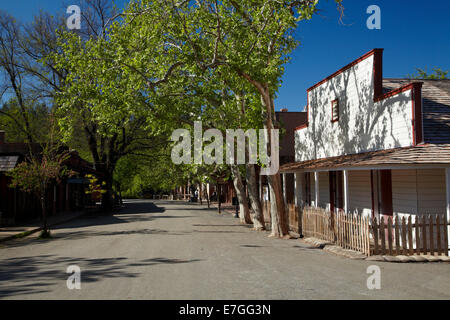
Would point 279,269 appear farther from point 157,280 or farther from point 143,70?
point 143,70

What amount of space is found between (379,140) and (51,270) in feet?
38.6

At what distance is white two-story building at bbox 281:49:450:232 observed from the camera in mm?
12594

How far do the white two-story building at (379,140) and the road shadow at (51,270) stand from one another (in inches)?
287

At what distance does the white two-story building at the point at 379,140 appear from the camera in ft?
41.3

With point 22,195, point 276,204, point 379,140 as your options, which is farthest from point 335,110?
point 22,195

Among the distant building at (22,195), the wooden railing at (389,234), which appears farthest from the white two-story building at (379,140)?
the distant building at (22,195)

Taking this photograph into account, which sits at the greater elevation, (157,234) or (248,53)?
(248,53)

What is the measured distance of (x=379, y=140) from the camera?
14.9 meters

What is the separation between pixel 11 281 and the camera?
859cm

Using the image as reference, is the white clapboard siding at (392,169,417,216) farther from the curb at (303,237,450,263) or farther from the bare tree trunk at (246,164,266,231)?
the bare tree trunk at (246,164,266,231)

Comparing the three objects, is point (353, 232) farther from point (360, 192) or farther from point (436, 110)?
point (436, 110)

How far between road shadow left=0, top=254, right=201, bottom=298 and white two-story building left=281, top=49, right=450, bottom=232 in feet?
24.0

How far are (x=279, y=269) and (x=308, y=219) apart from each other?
23.0 ft
